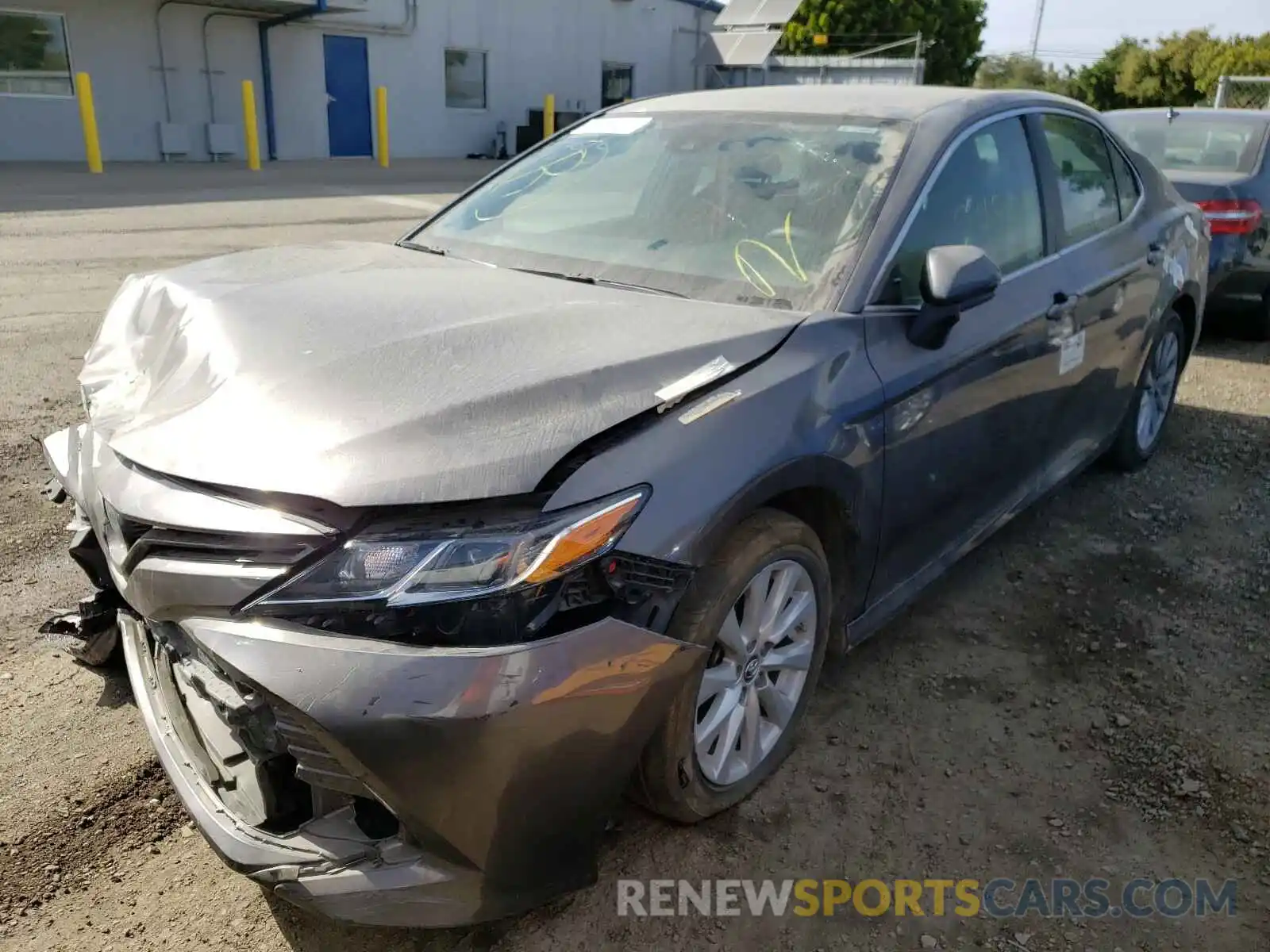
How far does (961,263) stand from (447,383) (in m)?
1.41

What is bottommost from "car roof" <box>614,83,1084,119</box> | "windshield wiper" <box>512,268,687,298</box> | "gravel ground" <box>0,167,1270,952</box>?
"gravel ground" <box>0,167,1270,952</box>

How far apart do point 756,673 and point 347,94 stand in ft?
71.3

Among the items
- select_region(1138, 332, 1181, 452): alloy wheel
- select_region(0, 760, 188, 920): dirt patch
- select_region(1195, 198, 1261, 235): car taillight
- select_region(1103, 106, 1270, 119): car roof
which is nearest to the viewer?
select_region(0, 760, 188, 920): dirt patch

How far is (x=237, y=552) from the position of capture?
1.85m

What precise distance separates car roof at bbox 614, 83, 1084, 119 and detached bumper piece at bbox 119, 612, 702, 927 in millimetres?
2006

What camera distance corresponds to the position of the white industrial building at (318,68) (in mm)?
17438

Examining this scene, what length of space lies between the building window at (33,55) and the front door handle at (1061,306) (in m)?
19.1

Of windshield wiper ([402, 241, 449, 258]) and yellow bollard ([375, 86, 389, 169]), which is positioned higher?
windshield wiper ([402, 241, 449, 258])

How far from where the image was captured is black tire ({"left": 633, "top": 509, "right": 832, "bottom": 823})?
2123 mm

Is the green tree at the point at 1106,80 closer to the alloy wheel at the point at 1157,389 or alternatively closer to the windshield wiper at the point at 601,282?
the alloy wheel at the point at 1157,389

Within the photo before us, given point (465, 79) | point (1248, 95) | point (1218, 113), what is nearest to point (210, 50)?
point (465, 79)

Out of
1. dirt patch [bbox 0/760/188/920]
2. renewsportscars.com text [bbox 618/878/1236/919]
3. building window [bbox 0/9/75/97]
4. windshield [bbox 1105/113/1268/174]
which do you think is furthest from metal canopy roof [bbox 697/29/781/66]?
dirt patch [bbox 0/760/188/920]

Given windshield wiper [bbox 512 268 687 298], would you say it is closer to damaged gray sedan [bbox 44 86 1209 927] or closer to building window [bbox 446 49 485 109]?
damaged gray sedan [bbox 44 86 1209 927]

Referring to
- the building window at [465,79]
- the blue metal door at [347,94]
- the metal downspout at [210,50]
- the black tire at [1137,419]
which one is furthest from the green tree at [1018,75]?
A: the black tire at [1137,419]
